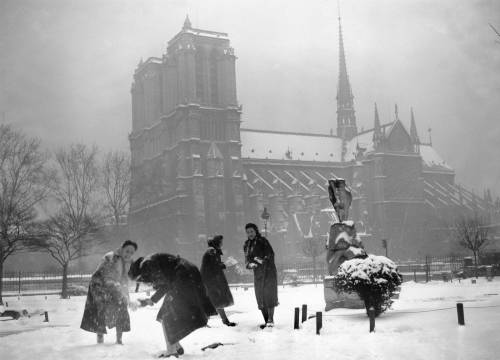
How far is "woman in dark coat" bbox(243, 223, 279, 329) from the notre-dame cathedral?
40.5m

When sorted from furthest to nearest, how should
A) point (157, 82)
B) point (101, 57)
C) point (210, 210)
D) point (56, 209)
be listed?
1. point (157, 82)
2. point (210, 210)
3. point (56, 209)
4. point (101, 57)

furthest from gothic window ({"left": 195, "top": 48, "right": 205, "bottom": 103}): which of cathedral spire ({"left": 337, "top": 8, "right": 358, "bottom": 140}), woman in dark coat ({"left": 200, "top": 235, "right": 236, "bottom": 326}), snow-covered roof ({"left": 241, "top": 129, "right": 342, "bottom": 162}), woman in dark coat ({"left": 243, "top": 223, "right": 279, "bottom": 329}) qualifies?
woman in dark coat ({"left": 243, "top": 223, "right": 279, "bottom": 329})

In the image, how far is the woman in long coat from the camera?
9094 mm

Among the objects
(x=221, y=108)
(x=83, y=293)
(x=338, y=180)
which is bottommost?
(x=83, y=293)

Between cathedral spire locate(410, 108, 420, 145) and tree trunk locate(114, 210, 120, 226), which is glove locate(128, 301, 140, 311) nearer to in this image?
tree trunk locate(114, 210, 120, 226)

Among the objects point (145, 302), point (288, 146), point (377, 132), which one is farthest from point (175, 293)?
point (288, 146)

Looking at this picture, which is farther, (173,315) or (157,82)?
(157,82)

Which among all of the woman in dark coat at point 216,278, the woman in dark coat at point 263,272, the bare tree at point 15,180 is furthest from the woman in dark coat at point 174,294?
the bare tree at point 15,180

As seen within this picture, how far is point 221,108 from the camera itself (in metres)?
69.6

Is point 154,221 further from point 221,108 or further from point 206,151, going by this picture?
point 221,108

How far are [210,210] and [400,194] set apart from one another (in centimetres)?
2863

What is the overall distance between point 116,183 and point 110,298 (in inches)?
1490

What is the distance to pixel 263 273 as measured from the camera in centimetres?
1116

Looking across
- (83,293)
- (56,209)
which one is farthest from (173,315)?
(56,209)
